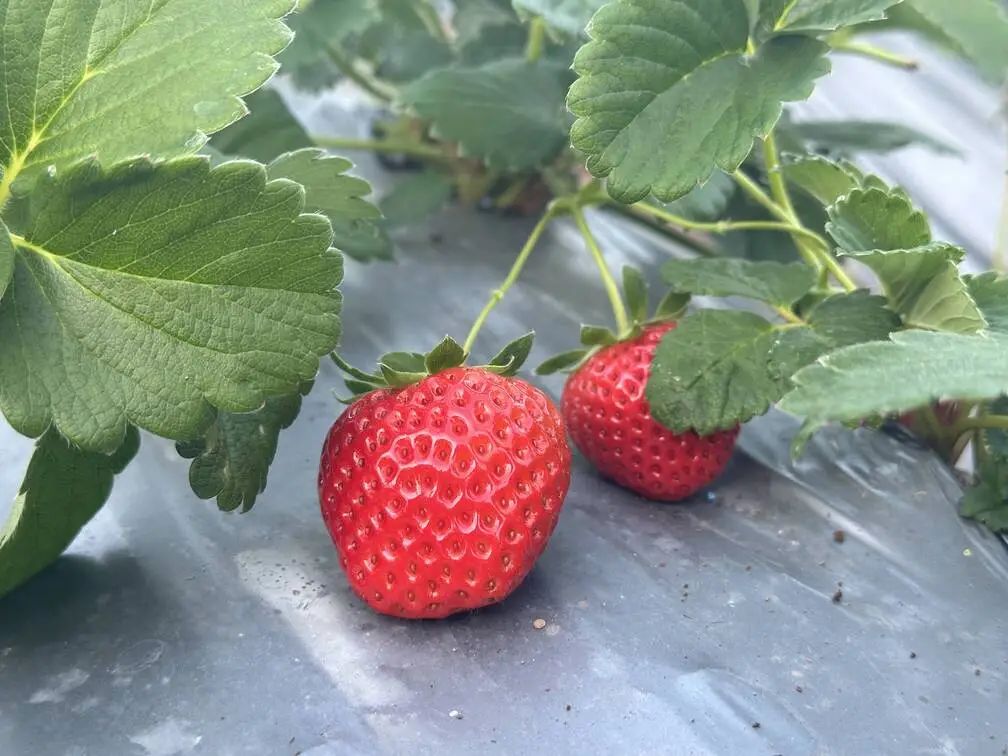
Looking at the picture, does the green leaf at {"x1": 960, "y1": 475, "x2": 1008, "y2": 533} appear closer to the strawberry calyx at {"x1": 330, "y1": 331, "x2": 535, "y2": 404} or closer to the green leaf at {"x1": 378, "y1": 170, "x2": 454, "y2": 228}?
the strawberry calyx at {"x1": 330, "y1": 331, "x2": 535, "y2": 404}

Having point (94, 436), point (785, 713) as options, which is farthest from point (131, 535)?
point (785, 713)

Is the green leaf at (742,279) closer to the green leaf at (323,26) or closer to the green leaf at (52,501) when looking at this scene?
the green leaf at (52,501)

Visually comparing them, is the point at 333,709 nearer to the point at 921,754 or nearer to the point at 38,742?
the point at 38,742

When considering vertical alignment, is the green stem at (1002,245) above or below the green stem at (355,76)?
above

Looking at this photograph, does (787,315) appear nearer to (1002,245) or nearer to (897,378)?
(897,378)

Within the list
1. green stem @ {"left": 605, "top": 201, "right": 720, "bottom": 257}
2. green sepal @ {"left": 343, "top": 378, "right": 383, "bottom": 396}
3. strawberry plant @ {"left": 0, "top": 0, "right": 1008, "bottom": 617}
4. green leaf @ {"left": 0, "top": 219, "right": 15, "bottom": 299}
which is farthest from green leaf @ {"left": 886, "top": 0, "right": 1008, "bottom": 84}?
green leaf @ {"left": 0, "top": 219, "right": 15, "bottom": 299}

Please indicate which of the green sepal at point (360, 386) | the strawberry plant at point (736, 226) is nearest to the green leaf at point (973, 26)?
the strawberry plant at point (736, 226)

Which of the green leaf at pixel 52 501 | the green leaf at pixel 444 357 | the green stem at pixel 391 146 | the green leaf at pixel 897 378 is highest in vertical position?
the green leaf at pixel 897 378
